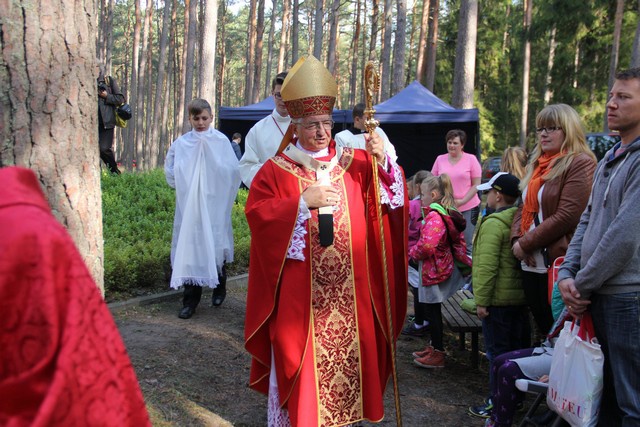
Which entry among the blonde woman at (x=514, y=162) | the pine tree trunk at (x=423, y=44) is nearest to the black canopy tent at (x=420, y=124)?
the blonde woman at (x=514, y=162)

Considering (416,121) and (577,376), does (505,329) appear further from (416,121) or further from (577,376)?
(416,121)

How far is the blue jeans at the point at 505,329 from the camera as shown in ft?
14.4

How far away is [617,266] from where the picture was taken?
2.88 metres

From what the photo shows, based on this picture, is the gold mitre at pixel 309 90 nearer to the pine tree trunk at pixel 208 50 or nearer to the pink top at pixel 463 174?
the pink top at pixel 463 174

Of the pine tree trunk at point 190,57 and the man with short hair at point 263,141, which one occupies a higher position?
the pine tree trunk at point 190,57

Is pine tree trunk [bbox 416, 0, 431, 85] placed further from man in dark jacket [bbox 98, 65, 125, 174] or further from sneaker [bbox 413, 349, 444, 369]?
sneaker [bbox 413, 349, 444, 369]

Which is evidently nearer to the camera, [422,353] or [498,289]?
[498,289]

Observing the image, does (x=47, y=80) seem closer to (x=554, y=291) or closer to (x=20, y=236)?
(x=20, y=236)

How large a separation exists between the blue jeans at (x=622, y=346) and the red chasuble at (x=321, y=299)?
3.88 ft

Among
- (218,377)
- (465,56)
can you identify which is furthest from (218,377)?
(465,56)

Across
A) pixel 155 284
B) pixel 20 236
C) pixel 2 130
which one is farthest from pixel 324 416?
pixel 155 284

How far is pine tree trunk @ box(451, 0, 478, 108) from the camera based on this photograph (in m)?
13.2

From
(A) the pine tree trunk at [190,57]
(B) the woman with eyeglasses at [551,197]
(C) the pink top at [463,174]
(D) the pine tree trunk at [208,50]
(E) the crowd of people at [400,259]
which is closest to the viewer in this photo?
(E) the crowd of people at [400,259]

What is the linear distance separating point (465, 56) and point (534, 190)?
9.98 meters
